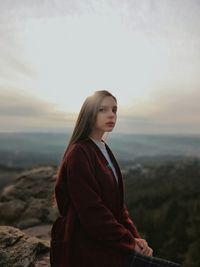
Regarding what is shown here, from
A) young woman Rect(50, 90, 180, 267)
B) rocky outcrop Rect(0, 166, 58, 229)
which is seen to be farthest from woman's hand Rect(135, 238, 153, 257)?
rocky outcrop Rect(0, 166, 58, 229)

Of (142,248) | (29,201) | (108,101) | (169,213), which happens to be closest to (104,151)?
(108,101)

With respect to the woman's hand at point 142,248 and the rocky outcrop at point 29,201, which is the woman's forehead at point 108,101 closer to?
the woman's hand at point 142,248

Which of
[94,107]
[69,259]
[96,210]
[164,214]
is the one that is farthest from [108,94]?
[164,214]

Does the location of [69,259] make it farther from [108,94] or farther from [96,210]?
[108,94]

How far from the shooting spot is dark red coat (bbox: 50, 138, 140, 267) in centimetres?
251

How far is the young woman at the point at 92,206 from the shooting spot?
2.52 meters

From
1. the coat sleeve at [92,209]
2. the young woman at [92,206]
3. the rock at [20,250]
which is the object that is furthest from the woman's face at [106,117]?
the rock at [20,250]

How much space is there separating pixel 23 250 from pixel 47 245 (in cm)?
53

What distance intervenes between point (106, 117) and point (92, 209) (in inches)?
31.8

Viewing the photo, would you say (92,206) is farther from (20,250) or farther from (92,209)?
(20,250)

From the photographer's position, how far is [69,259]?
8.63 ft

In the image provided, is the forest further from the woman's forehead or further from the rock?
the woman's forehead

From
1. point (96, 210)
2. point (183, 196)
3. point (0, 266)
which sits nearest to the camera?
point (96, 210)

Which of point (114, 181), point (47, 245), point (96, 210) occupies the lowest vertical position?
point (47, 245)
